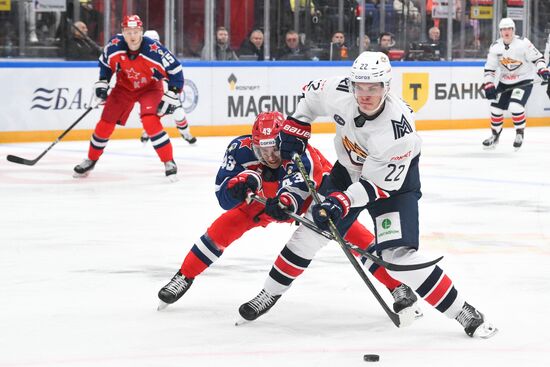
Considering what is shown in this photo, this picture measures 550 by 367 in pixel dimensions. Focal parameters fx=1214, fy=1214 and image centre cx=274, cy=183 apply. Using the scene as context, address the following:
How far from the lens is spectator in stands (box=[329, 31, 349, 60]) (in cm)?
1328

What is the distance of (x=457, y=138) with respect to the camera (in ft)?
41.1

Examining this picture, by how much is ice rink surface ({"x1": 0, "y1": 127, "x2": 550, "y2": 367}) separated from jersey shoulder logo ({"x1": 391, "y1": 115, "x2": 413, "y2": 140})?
62cm

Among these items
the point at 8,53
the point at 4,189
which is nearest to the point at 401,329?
the point at 4,189

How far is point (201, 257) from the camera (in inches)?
163

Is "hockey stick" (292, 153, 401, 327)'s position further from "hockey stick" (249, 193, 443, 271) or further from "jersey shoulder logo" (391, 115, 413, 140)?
"jersey shoulder logo" (391, 115, 413, 140)

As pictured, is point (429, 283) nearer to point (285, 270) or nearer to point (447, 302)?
point (447, 302)

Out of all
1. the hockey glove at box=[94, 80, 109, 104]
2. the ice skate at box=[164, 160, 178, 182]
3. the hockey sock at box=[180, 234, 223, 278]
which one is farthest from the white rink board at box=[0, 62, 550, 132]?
the hockey sock at box=[180, 234, 223, 278]

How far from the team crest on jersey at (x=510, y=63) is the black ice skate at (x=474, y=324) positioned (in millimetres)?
7711

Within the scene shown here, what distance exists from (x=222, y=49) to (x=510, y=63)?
300 cm

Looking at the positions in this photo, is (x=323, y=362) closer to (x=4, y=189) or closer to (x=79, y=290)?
(x=79, y=290)

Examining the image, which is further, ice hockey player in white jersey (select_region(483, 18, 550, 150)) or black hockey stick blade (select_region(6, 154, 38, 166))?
ice hockey player in white jersey (select_region(483, 18, 550, 150))

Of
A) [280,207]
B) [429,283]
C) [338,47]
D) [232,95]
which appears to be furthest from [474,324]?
[338,47]

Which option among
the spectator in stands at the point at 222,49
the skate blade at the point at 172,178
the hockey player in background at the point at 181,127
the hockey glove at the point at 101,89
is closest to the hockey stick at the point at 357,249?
the skate blade at the point at 172,178

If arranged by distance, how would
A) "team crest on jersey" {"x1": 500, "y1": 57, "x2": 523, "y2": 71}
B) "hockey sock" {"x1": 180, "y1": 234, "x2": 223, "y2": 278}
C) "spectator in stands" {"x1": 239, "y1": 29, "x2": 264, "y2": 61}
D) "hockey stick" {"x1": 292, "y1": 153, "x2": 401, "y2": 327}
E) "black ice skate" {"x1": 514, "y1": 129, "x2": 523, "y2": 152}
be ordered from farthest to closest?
"spectator in stands" {"x1": 239, "y1": 29, "x2": 264, "y2": 61} → "team crest on jersey" {"x1": 500, "y1": 57, "x2": 523, "y2": 71} → "black ice skate" {"x1": 514, "y1": 129, "x2": 523, "y2": 152} → "hockey sock" {"x1": 180, "y1": 234, "x2": 223, "y2": 278} → "hockey stick" {"x1": 292, "y1": 153, "x2": 401, "y2": 327}
